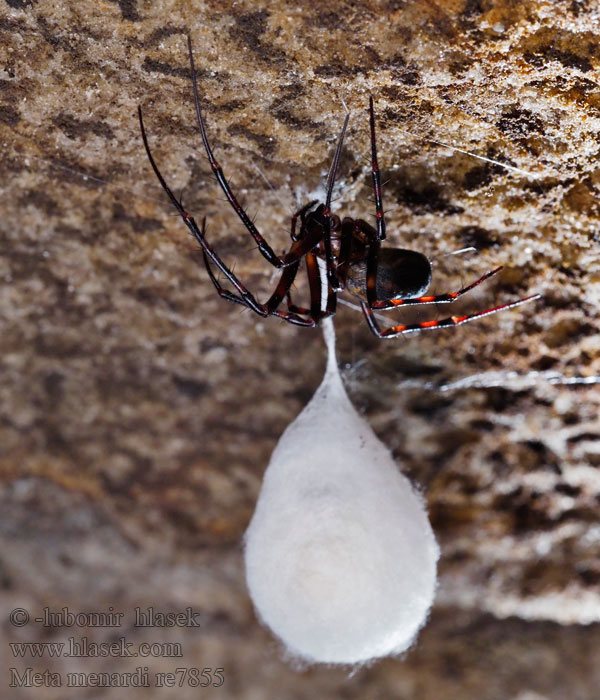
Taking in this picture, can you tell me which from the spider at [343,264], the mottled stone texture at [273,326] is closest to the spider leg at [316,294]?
the spider at [343,264]

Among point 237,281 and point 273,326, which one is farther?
point 273,326

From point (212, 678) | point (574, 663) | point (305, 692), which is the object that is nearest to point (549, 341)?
point (574, 663)

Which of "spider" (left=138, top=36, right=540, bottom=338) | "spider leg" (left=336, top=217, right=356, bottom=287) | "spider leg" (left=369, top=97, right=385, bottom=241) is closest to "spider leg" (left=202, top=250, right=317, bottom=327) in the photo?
"spider" (left=138, top=36, right=540, bottom=338)

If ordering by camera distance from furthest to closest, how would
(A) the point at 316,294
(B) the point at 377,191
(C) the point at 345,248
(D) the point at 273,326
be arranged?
(D) the point at 273,326, (A) the point at 316,294, (C) the point at 345,248, (B) the point at 377,191

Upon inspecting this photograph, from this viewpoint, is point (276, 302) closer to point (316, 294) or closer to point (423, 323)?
point (316, 294)

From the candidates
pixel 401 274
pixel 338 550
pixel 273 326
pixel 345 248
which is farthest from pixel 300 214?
pixel 338 550

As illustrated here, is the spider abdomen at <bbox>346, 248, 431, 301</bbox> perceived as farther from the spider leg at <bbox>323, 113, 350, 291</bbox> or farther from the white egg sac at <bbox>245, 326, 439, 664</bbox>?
the white egg sac at <bbox>245, 326, 439, 664</bbox>

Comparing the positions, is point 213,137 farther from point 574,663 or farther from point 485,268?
point 574,663
